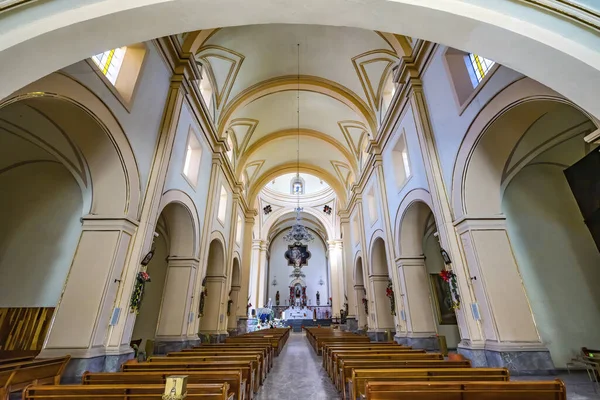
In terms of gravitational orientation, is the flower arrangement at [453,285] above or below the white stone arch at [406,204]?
below

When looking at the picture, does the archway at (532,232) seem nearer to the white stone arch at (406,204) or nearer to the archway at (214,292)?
the white stone arch at (406,204)

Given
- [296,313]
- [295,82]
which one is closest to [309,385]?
A: [295,82]

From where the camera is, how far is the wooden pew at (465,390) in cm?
264

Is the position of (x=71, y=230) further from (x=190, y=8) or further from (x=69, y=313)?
(x=190, y=8)

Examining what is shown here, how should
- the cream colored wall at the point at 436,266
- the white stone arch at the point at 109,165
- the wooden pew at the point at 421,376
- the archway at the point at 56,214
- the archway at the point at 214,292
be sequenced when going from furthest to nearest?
the archway at the point at 214,292, the cream colored wall at the point at 436,266, the white stone arch at the point at 109,165, the archway at the point at 56,214, the wooden pew at the point at 421,376

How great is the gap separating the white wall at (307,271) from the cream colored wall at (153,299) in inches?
842

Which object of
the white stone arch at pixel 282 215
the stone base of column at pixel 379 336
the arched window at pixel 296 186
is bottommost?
the stone base of column at pixel 379 336

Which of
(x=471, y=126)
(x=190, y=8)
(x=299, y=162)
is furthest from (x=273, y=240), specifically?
(x=190, y=8)

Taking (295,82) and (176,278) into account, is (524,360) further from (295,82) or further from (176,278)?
(295,82)

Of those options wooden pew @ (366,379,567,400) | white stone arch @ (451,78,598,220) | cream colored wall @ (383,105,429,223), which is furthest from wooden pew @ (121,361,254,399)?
cream colored wall @ (383,105,429,223)

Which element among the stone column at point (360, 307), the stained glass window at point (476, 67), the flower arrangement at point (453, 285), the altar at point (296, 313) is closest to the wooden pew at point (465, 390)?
the flower arrangement at point (453, 285)

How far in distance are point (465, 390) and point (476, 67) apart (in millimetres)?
6313

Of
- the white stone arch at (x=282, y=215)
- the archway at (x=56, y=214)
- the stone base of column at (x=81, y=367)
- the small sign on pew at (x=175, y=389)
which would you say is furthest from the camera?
the white stone arch at (x=282, y=215)

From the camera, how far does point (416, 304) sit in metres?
8.53
